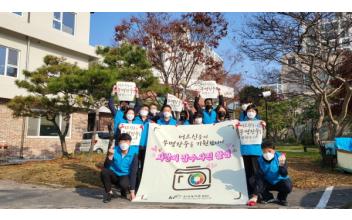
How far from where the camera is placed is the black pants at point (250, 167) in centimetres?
635

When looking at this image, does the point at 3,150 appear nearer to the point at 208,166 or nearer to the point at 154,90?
the point at 154,90

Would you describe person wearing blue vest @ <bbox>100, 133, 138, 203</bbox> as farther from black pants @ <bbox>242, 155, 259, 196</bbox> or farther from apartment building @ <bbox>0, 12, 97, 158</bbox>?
apartment building @ <bbox>0, 12, 97, 158</bbox>

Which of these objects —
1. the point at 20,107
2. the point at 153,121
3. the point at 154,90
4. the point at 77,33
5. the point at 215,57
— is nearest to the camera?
the point at 153,121

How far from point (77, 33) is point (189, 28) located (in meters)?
7.45

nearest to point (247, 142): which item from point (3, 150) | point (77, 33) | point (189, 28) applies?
point (189, 28)

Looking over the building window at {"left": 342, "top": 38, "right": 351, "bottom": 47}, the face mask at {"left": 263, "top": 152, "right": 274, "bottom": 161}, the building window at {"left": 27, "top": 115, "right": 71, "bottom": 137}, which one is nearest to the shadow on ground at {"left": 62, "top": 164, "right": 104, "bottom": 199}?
the face mask at {"left": 263, "top": 152, "right": 274, "bottom": 161}

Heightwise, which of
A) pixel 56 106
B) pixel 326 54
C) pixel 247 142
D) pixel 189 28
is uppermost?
pixel 189 28

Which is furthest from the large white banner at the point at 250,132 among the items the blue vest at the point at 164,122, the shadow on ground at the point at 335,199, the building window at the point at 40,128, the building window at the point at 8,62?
the building window at the point at 8,62

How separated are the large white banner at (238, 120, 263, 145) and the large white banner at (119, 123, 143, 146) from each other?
187 cm

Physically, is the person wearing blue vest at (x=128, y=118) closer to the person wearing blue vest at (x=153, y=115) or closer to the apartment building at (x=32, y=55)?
the person wearing blue vest at (x=153, y=115)

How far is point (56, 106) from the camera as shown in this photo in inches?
478

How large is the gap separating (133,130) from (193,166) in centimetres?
130

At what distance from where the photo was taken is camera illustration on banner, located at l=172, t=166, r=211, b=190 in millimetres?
6520

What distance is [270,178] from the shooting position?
6230mm
